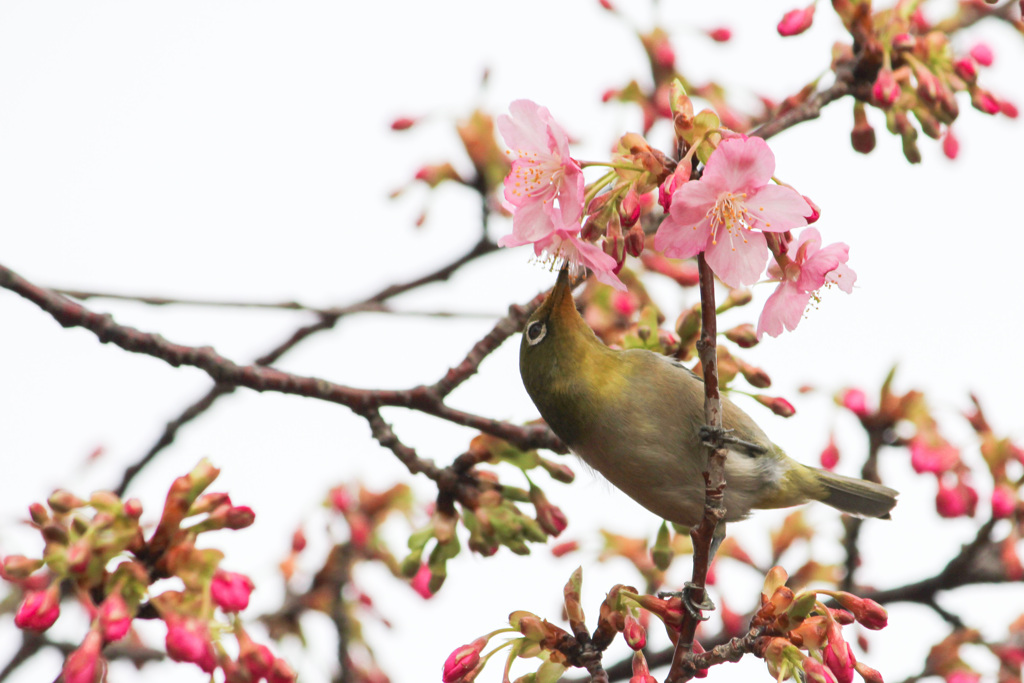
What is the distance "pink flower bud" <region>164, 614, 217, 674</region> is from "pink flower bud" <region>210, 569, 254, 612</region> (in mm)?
96

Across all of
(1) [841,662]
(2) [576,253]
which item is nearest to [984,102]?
(2) [576,253]

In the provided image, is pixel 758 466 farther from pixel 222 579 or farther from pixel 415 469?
pixel 222 579

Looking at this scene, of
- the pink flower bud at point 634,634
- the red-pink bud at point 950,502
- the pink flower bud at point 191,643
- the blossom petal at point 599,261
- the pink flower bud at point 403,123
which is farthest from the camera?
the pink flower bud at point 403,123

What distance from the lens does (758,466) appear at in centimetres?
376

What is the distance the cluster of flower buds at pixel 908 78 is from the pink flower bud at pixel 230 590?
3026mm

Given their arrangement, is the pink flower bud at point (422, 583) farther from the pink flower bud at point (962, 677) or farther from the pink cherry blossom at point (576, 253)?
the pink flower bud at point (962, 677)

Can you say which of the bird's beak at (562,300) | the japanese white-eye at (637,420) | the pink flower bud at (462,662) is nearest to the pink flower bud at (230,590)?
the pink flower bud at (462,662)

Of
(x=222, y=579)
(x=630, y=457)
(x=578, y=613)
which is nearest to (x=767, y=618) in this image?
(x=578, y=613)

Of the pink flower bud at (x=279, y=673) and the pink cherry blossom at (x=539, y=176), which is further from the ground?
the pink cherry blossom at (x=539, y=176)

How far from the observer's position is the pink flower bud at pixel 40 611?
324 centimetres

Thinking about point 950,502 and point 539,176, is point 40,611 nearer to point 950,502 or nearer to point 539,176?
point 539,176

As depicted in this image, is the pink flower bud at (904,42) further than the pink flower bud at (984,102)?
No

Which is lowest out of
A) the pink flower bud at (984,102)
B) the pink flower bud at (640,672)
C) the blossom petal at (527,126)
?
the pink flower bud at (640,672)

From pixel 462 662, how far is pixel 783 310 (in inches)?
55.2
